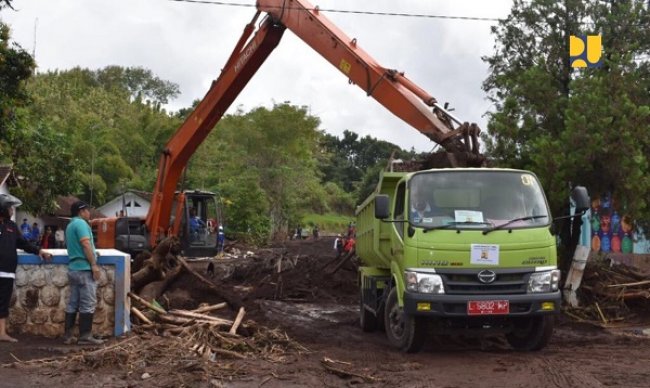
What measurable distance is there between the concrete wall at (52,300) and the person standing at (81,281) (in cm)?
45

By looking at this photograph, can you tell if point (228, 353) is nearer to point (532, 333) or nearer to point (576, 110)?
point (532, 333)

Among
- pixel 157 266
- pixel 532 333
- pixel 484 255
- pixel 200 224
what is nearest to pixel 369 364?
pixel 484 255

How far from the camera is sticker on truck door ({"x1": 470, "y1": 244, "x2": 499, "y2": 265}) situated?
31.9 ft

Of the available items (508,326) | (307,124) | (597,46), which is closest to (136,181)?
(307,124)

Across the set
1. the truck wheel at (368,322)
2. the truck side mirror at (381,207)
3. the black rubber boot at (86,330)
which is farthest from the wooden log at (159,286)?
the truck side mirror at (381,207)

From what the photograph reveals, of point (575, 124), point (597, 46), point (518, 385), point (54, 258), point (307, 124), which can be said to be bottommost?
point (518, 385)

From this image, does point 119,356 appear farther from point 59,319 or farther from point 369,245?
point 369,245

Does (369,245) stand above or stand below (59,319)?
above

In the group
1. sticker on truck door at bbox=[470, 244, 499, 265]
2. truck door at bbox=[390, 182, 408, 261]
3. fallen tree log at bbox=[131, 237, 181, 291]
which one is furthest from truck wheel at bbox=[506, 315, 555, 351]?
fallen tree log at bbox=[131, 237, 181, 291]

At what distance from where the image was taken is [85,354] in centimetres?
875

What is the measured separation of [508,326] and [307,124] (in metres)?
50.1

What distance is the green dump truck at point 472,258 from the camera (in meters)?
9.70

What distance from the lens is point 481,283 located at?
9.73 metres

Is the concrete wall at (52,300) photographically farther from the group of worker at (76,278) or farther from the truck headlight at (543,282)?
the truck headlight at (543,282)
